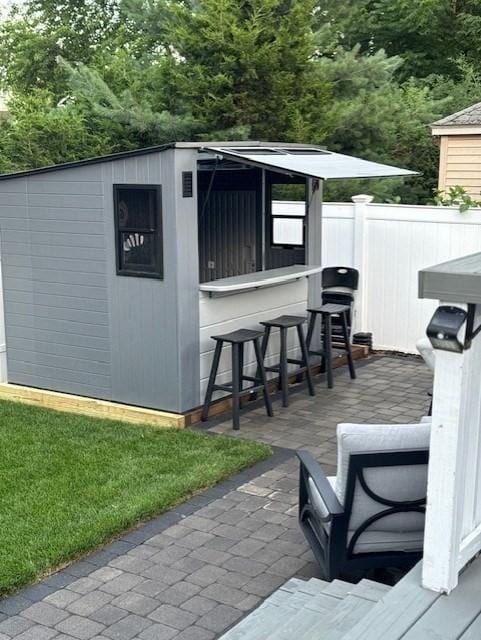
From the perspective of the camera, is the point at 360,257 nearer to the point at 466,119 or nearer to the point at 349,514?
the point at 466,119

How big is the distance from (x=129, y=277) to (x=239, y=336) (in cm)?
107

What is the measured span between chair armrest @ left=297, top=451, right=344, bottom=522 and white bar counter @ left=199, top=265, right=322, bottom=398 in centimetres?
284

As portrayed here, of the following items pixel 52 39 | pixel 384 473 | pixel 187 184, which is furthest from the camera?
pixel 52 39

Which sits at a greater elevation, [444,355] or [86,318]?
[444,355]

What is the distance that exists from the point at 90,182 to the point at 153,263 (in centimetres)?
95

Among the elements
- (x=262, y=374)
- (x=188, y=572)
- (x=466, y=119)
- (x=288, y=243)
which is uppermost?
(x=466, y=119)

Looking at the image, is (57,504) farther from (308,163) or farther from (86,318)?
(308,163)

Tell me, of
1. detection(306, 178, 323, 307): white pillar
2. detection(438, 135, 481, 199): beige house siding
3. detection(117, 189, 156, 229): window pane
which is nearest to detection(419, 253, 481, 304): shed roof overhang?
detection(117, 189, 156, 229): window pane

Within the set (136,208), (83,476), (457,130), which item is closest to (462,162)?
(457,130)

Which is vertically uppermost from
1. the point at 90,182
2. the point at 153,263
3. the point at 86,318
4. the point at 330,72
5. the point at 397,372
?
the point at 330,72

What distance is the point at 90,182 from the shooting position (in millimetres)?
6961

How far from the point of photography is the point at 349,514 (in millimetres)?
A: 3736

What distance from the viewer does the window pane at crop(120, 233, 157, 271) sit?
672 cm

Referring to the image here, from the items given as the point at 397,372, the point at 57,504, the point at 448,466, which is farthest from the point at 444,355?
the point at 397,372
